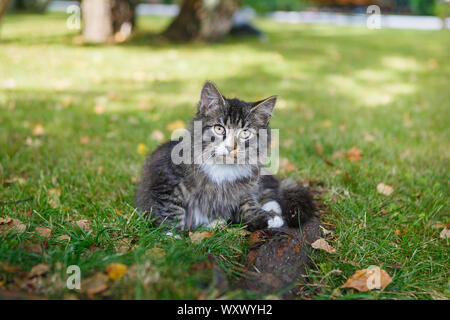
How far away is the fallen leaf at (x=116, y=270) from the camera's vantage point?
Answer: 1737mm

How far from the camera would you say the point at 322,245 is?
232cm

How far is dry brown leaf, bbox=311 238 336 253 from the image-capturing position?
7.55 feet

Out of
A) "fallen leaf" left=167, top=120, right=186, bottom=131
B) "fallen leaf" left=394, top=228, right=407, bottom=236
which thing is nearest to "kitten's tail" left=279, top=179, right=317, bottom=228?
"fallen leaf" left=394, top=228, right=407, bottom=236

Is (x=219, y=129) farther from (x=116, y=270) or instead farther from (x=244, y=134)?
(x=116, y=270)

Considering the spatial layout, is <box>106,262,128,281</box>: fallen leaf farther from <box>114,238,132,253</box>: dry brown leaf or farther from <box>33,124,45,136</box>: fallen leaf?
<box>33,124,45,136</box>: fallen leaf

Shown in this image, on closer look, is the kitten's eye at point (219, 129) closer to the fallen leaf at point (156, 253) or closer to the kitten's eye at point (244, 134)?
the kitten's eye at point (244, 134)

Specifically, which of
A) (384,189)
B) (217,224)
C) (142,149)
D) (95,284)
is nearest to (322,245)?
(217,224)

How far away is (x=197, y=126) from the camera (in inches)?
101

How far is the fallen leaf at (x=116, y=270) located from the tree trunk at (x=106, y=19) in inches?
366

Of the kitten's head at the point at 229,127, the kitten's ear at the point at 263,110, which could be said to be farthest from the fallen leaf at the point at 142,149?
the kitten's ear at the point at 263,110

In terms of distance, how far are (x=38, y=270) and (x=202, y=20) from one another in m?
9.91
